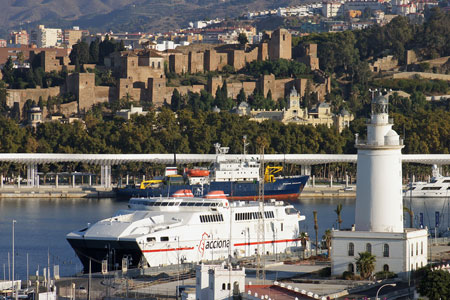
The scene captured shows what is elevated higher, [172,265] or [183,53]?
[183,53]

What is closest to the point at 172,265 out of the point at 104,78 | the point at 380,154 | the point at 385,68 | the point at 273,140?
the point at 380,154

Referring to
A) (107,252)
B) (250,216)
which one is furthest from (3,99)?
(107,252)

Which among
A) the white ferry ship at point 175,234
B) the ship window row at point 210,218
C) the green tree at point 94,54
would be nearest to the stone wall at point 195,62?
the green tree at point 94,54

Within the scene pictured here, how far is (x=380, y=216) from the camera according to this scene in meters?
46.1

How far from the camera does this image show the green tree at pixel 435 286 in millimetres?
40656

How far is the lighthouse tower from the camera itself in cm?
4609

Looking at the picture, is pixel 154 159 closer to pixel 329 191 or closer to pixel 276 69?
pixel 329 191

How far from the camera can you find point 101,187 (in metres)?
106

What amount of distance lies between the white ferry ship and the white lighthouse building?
9.01m

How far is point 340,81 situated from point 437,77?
35.9 feet

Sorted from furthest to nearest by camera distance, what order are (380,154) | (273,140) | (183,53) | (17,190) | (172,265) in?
(183,53)
(273,140)
(17,190)
(172,265)
(380,154)

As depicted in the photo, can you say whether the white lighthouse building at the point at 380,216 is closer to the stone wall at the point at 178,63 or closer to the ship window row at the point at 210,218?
the ship window row at the point at 210,218

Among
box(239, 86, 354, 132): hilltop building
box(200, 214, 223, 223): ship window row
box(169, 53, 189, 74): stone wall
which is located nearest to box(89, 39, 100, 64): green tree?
box(169, 53, 189, 74): stone wall

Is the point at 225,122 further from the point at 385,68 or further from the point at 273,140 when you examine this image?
the point at 385,68
